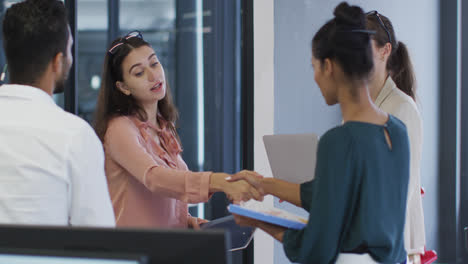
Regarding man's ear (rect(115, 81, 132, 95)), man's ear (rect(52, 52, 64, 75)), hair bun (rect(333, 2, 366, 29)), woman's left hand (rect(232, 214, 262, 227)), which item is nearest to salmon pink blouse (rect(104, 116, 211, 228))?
man's ear (rect(115, 81, 132, 95))

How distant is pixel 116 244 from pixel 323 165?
65 centimetres

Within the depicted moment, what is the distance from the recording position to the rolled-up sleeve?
6.09 ft

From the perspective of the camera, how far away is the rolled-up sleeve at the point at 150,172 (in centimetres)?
186

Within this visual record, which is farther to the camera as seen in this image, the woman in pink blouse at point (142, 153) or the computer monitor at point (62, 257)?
the woman in pink blouse at point (142, 153)

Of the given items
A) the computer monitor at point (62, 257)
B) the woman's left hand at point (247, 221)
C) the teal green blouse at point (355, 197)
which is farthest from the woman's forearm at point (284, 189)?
the computer monitor at point (62, 257)

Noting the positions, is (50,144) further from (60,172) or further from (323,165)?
(323,165)

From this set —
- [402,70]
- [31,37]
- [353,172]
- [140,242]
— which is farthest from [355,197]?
[402,70]

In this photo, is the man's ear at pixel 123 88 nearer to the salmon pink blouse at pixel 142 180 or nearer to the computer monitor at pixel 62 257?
the salmon pink blouse at pixel 142 180

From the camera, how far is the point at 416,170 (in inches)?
70.0

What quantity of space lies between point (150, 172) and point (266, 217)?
63cm

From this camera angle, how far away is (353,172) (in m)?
1.25

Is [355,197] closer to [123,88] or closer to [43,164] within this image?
[43,164]

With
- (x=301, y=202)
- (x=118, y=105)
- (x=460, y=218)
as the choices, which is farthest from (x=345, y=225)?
(x=460, y=218)

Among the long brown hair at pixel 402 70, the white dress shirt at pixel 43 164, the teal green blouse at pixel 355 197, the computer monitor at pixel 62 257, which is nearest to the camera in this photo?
the computer monitor at pixel 62 257
